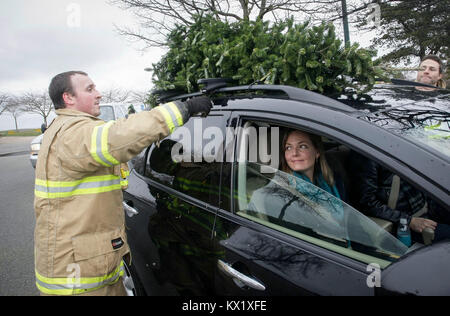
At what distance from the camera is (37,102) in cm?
4128

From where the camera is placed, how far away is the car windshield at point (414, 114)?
1.18m

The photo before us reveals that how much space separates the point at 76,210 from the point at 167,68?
1.46 meters

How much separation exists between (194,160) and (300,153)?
0.64m

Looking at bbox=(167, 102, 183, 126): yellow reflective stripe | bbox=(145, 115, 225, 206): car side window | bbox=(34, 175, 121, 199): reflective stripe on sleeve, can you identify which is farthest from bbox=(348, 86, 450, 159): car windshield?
bbox=(34, 175, 121, 199): reflective stripe on sleeve

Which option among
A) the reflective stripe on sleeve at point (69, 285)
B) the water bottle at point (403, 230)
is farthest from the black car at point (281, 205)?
the reflective stripe on sleeve at point (69, 285)

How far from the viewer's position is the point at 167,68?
8.25 ft

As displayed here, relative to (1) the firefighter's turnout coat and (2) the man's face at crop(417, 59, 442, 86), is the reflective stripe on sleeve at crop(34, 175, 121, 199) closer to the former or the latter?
(1) the firefighter's turnout coat

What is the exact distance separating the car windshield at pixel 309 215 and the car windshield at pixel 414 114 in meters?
0.40

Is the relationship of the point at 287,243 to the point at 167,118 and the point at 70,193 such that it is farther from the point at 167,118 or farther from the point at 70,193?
the point at 70,193

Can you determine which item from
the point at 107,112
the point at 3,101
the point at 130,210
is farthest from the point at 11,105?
the point at 130,210

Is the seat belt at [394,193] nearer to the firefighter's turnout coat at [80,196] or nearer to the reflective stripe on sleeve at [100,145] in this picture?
the firefighter's turnout coat at [80,196]
